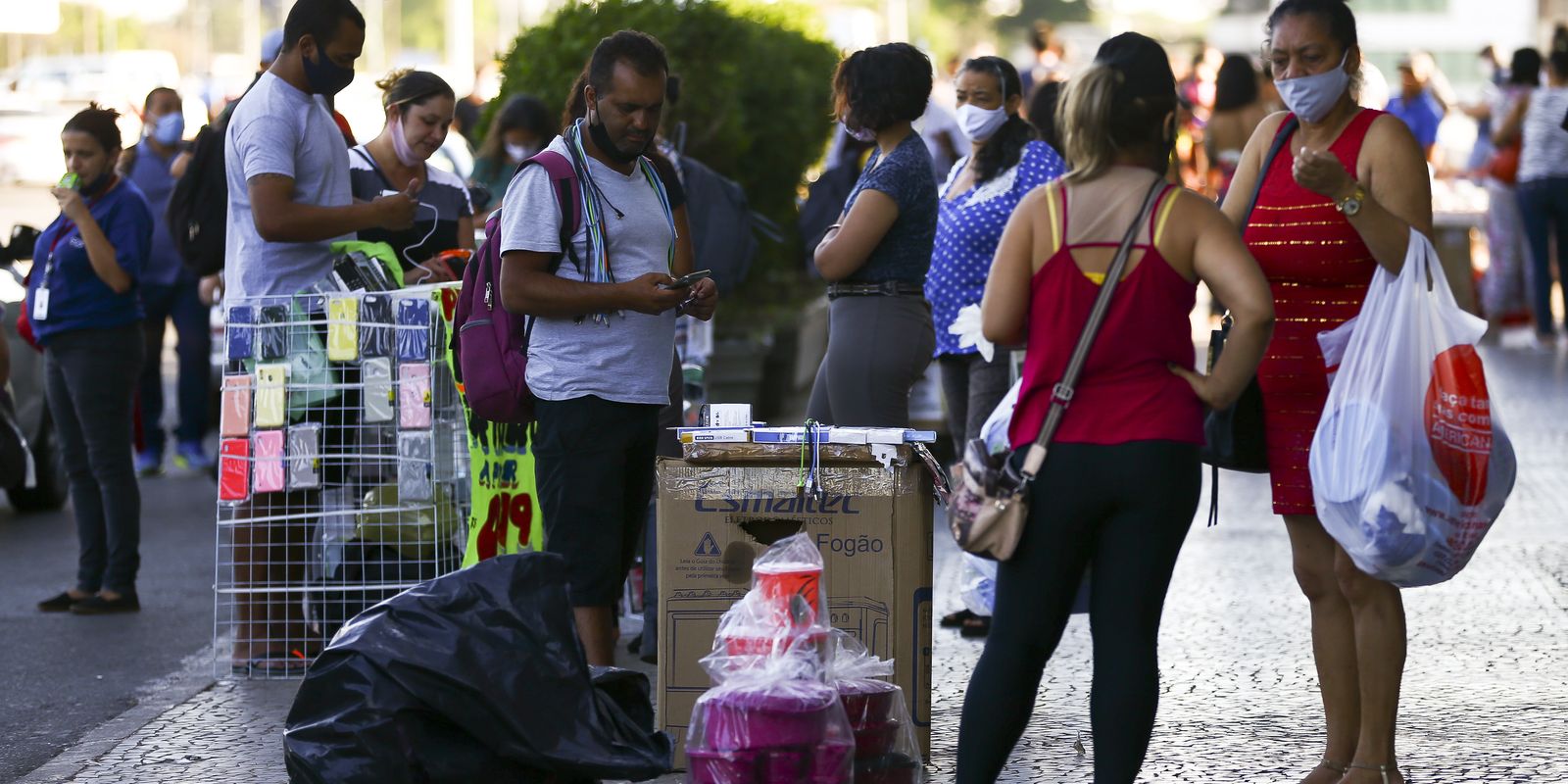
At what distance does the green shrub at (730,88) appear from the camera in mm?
9961

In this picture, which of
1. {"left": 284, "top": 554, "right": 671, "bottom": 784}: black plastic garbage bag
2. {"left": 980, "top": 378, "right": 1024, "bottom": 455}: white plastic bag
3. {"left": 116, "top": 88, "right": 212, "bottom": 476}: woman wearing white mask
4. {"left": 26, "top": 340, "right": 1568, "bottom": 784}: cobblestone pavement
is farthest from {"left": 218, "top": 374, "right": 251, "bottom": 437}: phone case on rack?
{"left": 116, "top": 88, "right": 212, "bottom": 476}: woman wearing white mask

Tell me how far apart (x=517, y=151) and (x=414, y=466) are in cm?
289

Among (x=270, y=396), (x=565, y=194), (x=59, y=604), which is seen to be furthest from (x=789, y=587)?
(x=59, y=604)

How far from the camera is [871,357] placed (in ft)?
18.8

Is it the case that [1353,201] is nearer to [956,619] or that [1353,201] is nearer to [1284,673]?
[1284,673]

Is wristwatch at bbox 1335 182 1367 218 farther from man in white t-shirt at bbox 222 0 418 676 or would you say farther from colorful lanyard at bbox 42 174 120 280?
colorful lanyard at bbox 42 174 120 280

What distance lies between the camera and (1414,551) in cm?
417

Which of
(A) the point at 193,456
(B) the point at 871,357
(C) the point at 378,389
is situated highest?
(B) the point at 871,357

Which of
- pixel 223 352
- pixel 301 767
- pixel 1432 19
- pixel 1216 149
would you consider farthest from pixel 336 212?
pixel 1432 19

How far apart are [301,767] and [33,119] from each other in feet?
112

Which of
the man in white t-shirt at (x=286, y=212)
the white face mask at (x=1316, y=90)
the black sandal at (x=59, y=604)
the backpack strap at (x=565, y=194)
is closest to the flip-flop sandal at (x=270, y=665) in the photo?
the man in white t-shirt at (x=286, y=212)

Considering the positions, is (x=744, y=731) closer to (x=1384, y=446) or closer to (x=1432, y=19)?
(x=1384, y=446)

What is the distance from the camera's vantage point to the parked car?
32.4 ft

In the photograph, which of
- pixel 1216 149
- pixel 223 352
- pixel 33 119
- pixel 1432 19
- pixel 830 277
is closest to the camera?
pixel 830 277
